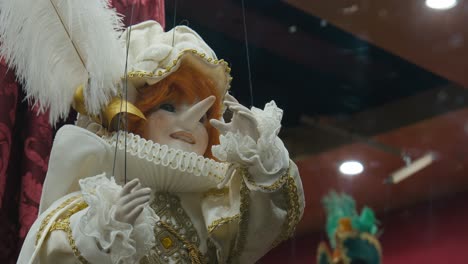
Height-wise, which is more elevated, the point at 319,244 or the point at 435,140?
the point at 435,140

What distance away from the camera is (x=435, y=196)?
2381mm

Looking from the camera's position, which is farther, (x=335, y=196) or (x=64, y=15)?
(x=335, y=196)

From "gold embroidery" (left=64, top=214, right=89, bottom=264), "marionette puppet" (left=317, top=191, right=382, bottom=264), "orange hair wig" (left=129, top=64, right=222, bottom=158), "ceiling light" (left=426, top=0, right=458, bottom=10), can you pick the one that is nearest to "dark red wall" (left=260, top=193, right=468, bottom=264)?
"marionette puppet" (left=317, top=191, right=382, bottom=264)

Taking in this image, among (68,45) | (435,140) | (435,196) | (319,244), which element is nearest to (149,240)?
(68,45)

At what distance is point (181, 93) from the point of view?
1324mm

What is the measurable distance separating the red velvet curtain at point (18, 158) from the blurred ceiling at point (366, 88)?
525 mm

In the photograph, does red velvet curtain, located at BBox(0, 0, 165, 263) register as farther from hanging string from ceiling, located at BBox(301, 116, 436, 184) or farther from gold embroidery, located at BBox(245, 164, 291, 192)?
hanging string from ceiling, located at BBox(301, 116, 436, 184)

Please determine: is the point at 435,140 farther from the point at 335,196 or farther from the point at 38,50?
the point at 38,50

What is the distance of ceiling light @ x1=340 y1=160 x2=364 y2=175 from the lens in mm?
2551

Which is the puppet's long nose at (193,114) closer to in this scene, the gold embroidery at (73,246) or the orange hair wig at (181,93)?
the orange hair wig at (181,93)

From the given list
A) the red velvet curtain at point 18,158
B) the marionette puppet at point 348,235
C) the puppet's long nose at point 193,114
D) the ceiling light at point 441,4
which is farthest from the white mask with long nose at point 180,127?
the ceiling light at point 441,4

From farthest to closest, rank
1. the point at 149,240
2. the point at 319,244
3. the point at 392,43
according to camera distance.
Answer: the point at 392,43
the point at 319,244
the point at 149,240

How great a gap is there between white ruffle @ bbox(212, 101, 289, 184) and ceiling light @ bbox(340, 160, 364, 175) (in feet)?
4.56

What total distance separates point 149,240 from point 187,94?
291 mm
